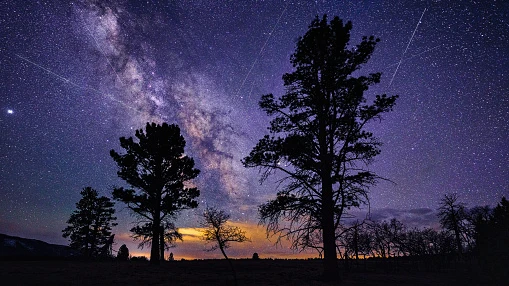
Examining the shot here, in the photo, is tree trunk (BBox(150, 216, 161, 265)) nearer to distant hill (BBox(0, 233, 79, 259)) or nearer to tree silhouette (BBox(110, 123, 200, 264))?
tree silhouette (BBox(110, 123, 200, 264))

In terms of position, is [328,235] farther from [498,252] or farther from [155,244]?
[155,244]

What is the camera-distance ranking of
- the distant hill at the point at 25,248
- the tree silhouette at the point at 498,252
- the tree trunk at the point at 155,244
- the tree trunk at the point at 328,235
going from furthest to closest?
the distant hill at the point at 25,248
the tree trunk at the point at 155,244
the tree silhouette at the point at 498,252
the tree trunk at the point at 328,235

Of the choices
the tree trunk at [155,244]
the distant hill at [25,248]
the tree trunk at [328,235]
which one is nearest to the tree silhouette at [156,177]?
the tree trunk at [155,244]

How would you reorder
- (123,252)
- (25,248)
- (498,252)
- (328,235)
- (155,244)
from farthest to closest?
(25,248)
(123,252)
(155,244)
(498,252)
(328,235)

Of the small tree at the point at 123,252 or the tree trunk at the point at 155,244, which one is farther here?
the small tree at the point at 123,252

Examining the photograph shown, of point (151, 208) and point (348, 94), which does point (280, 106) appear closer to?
point (348, 94)

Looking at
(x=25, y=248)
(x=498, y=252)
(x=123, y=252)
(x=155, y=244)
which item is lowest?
(x=25, y=248)

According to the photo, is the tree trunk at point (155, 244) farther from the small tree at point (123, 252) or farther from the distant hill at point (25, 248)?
the distant hill at point (25, 248)

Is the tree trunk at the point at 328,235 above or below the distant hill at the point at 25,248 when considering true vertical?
above

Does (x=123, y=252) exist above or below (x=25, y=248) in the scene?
above

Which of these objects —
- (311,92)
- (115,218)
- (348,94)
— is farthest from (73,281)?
(115,218)

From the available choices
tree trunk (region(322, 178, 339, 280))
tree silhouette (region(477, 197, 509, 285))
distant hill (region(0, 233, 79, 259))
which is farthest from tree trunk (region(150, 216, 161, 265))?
distant hill (region(0, 233, 79, 259))

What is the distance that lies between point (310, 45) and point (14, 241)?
101 metres

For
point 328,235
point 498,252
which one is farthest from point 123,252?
point 498,252
